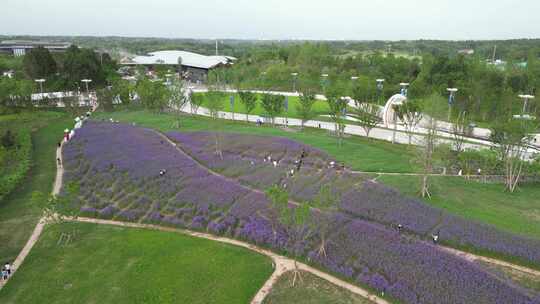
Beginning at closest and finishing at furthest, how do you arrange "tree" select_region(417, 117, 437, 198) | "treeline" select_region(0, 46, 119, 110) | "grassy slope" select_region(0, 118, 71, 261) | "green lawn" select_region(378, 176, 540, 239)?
1. "green lawn" select_region(378, 176, 540, 239)
2. "grassy slope" select_region(0, 118, 71, 261)
3. "tree" select_region(417, 117, 437, 198)
4. "treeline" select_region(0, 46, 119, 110)

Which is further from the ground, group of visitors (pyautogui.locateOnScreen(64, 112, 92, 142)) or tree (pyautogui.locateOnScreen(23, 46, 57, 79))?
tree (pyautogui.locateOnScreen(23, 46, 57, 79))

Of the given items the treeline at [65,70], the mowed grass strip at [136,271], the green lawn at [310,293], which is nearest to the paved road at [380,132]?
the green lawn at [310,293]

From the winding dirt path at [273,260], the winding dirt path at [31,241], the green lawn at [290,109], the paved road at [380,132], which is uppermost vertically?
the green lawn at [290,109]

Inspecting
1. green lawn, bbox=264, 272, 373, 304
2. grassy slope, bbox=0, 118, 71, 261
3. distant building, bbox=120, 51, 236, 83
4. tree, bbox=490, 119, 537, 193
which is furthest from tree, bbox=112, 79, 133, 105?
tree, bbox=490, 119, 537, 193

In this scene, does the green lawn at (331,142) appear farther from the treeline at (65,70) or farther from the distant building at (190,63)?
the distant building at (190,63)

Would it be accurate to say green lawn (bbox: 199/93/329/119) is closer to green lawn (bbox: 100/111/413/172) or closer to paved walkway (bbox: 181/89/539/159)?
paved walkway (bbox: 181/89/539/159)

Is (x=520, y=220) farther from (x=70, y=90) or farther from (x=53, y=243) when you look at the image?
(x=70, y=90)

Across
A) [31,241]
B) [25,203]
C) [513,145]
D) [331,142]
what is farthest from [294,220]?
[25,203]
